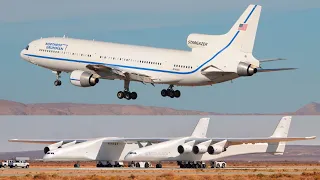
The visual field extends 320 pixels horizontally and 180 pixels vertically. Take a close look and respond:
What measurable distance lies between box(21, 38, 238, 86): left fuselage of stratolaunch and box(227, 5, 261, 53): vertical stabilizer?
3022 mm

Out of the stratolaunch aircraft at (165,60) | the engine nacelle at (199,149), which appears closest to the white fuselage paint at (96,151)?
the engine nacelle at (199,149)

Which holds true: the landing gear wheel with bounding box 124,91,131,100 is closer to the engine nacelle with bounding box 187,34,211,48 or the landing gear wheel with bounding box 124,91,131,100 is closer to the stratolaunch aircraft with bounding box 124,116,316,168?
the engine nacelle with bounding box 187,34,211,48

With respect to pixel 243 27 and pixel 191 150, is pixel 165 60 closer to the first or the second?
pixel 243 27

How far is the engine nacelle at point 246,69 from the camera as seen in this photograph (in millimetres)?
110688

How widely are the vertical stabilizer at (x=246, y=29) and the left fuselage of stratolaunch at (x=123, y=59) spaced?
3022 mm

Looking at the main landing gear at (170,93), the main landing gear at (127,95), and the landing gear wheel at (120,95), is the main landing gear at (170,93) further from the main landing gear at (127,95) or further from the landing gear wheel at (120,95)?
the landing gear wheel at (120,95)

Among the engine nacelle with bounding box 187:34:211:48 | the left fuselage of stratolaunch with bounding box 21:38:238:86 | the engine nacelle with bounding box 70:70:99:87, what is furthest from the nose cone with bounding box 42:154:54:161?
the engine nacelle with bounding box 187:34:211:48

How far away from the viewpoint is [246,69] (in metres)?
111

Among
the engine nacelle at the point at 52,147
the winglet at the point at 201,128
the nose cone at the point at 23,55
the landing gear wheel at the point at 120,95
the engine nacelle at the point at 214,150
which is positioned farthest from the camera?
the winglet at the point at 201,128

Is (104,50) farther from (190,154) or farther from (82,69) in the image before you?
(190,154)

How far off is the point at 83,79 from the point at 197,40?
39.1 ft

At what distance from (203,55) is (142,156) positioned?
105ft

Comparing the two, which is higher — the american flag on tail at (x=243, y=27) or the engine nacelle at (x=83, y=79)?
the american flag on tail at (x=243, y=27)

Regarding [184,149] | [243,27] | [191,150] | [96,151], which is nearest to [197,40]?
[243,27]
